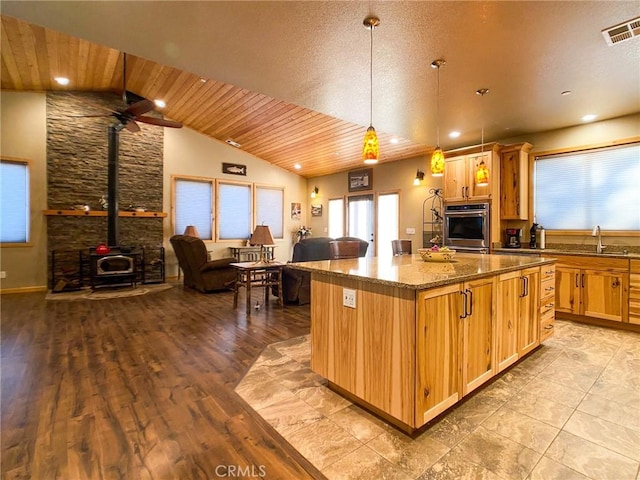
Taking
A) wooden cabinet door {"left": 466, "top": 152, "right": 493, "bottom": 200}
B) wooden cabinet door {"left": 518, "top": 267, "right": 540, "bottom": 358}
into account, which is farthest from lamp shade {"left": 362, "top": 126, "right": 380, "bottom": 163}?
wooden cabinet door {"left": 466, "top": 152, "right": 493, "bottom": 200}

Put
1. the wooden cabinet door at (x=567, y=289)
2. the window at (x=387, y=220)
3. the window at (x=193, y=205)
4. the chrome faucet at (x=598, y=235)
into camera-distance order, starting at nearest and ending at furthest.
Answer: the wooden cabinet door at (x=567, y=289), the chrome faucet at (x=598, y=235), the window at (x=387, y=220), the window at (x=193, y=205)

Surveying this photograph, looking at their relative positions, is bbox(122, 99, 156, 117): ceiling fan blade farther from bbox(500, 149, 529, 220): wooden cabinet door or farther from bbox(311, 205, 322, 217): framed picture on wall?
bbox(311, 205, 322, 217): framed picture on wall

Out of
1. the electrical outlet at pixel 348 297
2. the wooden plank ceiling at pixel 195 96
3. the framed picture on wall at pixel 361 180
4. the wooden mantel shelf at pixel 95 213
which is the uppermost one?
the wooden plank ceiling at pixel 195 96

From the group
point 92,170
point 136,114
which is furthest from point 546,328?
point 92,170

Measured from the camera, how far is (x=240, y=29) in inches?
95.4

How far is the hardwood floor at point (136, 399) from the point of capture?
1.59 metres

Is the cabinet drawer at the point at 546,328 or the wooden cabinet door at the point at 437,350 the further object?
the cabinet drawer at the point at 546,328

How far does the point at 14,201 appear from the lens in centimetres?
571

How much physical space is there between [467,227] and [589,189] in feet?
5.29

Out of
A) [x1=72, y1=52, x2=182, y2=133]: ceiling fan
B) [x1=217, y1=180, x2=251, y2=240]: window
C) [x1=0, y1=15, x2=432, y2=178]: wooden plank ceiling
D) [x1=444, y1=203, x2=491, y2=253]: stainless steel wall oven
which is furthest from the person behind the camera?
[x1=217, y1=180, x2=251, y2=240]: window

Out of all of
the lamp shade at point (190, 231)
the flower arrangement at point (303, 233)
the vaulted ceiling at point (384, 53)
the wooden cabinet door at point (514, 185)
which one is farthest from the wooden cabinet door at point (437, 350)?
the flower arrangement at point (303, 233)

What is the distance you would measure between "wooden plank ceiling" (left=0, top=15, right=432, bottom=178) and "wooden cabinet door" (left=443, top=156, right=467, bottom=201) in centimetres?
109

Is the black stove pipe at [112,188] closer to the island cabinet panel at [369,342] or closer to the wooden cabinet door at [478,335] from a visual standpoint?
the island cabinet panel at [369,342]

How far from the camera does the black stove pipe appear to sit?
6.05m
